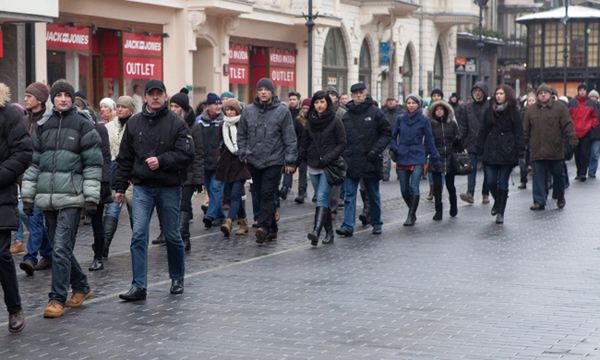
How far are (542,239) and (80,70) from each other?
53.0 feet

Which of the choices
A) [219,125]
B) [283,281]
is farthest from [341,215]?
[283,281]

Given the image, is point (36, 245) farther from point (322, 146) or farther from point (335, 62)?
point (335, 62)

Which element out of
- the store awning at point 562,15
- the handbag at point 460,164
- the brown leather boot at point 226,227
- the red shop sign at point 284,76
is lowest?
the brown leather boot at point 226,227

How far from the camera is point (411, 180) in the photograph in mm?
17422

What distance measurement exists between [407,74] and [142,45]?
1949 centimetres

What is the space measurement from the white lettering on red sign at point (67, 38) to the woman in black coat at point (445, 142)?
11519 millimetres

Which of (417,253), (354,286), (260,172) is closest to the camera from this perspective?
(354,286)

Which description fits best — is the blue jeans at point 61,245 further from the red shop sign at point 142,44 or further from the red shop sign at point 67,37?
the red shop sign at point 142,44

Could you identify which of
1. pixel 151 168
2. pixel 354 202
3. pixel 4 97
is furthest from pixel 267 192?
pixel 4 97

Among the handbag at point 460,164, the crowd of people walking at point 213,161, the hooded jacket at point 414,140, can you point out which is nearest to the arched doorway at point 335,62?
the crowd of people walking at point 213,161

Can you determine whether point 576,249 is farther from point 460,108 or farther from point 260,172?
point 460,108

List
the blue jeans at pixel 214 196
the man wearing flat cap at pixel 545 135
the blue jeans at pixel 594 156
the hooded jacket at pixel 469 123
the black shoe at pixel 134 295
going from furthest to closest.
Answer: the blue jeans at pixel 594 156, the hooded jacket at pixel 469 123, the man wearing flat cap at pixel 545 135, the blue jeans at pixel 214 196, the black shoe at pixel 134 295

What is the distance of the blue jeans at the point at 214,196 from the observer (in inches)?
655

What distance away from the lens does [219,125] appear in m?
16.6
